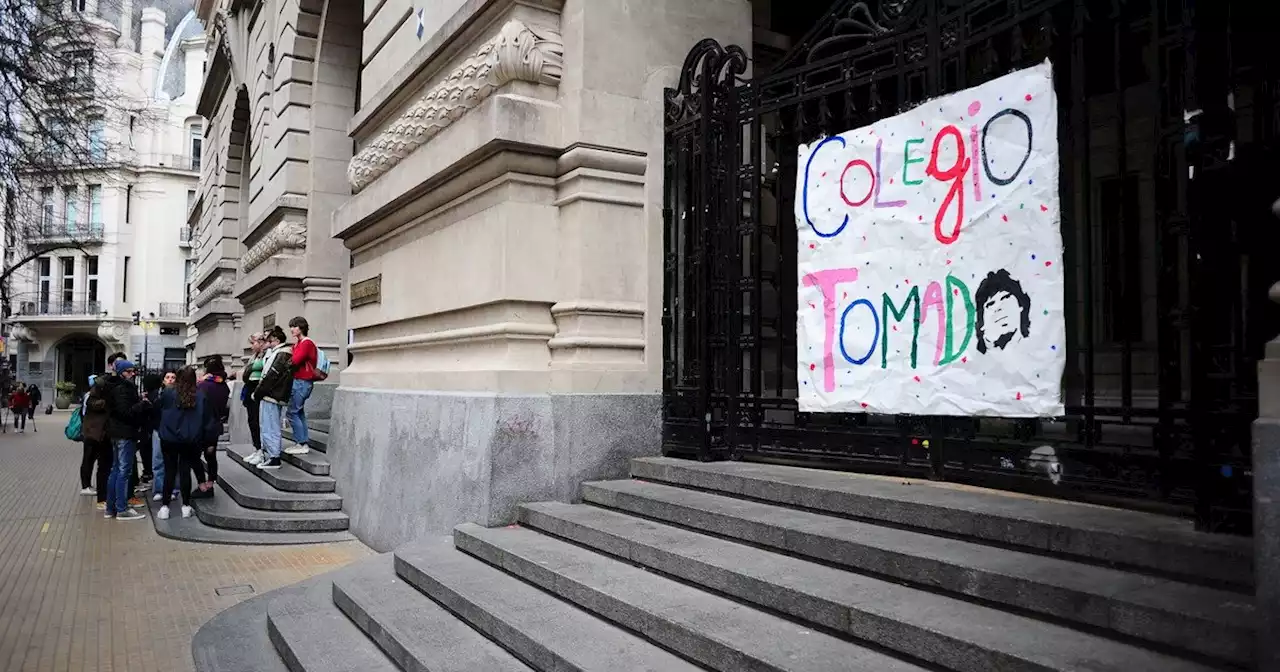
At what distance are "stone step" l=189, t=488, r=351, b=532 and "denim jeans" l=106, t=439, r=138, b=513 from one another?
1.50 metres

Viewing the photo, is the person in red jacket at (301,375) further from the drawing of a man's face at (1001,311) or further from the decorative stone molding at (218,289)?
the decorative stone molding at (218,289)

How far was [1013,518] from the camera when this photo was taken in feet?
12.8

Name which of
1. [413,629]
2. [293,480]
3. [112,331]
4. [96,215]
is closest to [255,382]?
[293,480]

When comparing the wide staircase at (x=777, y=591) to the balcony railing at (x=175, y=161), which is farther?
the balcony railing at (x=175, y=161)

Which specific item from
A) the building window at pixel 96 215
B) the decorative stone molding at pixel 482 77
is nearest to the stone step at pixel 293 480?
the decorative stone molding at pixel 482 77

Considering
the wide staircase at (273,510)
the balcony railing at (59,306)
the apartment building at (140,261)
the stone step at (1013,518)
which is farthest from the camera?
the balcony railing at (59,306)

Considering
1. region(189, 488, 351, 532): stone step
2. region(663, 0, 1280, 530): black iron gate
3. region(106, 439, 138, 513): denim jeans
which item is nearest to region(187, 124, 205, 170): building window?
region(106, 439, 138, 513): denim jeans

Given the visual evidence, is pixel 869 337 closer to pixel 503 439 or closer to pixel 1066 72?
pixel 1066 72

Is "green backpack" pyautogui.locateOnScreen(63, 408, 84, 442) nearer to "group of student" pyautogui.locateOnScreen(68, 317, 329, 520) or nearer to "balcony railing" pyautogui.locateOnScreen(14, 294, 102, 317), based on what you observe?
"group of student" pyautogui.locateOnScreen(68, 317, 329, 520)

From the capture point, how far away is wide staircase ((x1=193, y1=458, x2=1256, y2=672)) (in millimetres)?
3137

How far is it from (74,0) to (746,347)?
1198 centimetres

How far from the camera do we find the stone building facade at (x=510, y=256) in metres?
6.74

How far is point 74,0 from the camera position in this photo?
12.6 meters

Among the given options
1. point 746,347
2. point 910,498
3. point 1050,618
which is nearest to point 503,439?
point 746,347
